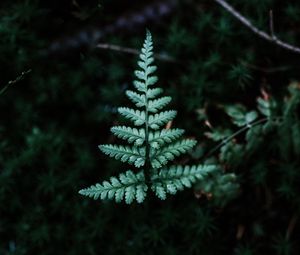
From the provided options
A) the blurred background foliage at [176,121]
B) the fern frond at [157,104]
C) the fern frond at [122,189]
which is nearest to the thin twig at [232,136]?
the blurred background foliage at [176,121]

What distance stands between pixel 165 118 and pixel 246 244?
164 cm

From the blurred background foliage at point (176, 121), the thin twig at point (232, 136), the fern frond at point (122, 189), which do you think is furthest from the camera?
the blurred background foliage at point (176, 121)

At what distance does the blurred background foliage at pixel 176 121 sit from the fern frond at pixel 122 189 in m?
0.85

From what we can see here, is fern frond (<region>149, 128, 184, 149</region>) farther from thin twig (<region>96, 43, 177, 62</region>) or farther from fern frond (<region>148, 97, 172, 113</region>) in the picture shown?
thin twig (<region>96, 43, 177, 62</region>)

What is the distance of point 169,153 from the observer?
2451mm

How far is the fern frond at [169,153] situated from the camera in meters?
2.42

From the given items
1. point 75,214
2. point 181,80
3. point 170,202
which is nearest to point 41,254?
point 75,214

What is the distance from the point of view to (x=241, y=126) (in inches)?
132

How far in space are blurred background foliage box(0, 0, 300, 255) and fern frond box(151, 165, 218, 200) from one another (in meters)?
0.72

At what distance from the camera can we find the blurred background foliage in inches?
128

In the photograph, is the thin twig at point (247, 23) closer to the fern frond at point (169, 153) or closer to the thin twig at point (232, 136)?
the thin twig at point (232, 136)

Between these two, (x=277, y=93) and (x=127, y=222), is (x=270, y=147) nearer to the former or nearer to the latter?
(x=277, y=93)

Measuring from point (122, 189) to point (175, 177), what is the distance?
38 cm

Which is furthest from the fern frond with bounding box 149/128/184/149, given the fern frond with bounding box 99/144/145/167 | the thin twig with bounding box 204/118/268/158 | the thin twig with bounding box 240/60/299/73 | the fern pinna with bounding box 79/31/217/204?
the thin twig with bounding box 240/60/299/73
